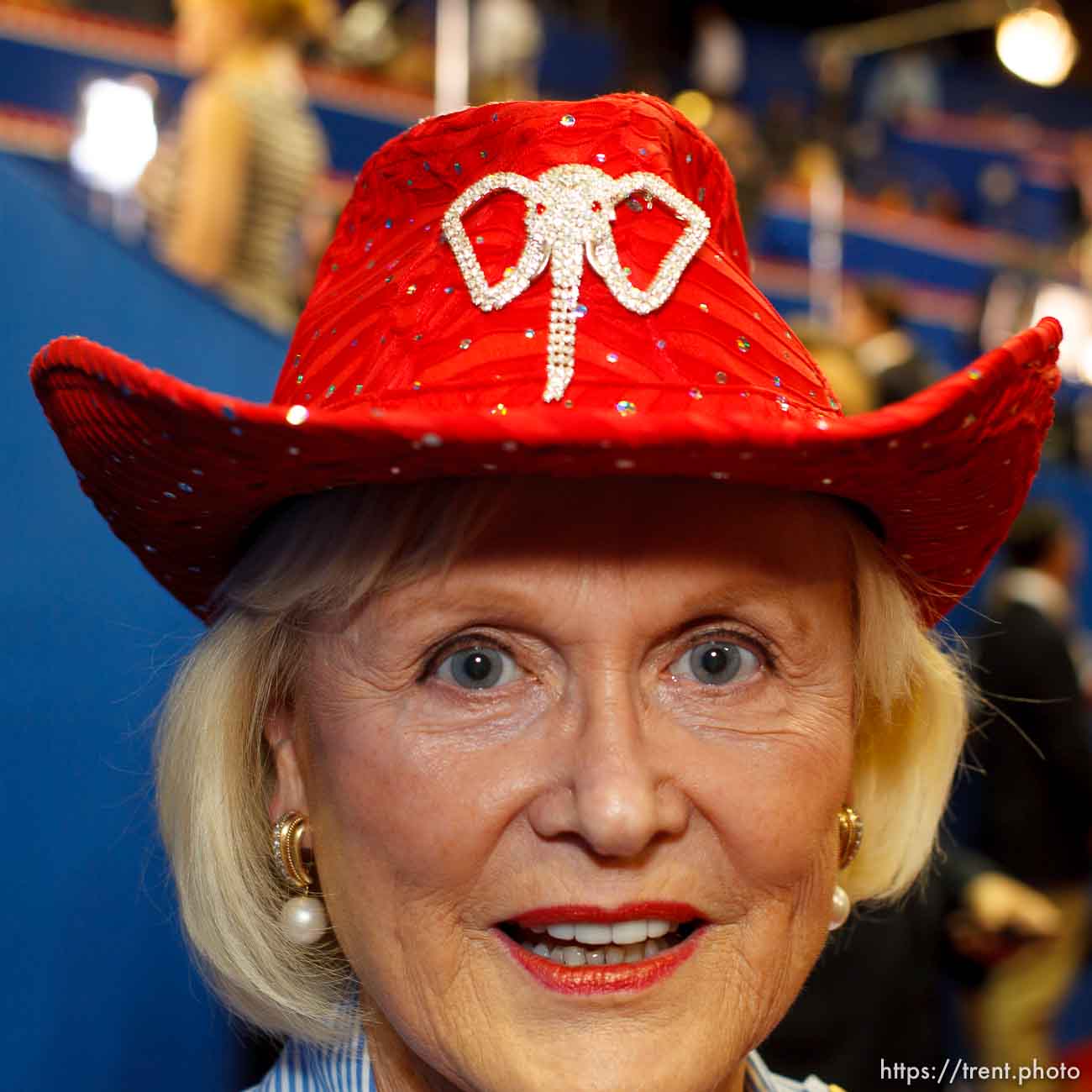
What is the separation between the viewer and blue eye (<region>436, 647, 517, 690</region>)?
1045 millimetres

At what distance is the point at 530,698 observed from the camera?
1.04 metres

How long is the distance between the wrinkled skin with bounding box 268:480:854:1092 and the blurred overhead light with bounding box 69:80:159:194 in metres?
2.42

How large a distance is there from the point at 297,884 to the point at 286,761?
103 millimetres

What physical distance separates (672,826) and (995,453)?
0.38 m

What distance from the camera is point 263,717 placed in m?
1.19

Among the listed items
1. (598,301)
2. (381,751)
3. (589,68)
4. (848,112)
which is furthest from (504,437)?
(848,112)

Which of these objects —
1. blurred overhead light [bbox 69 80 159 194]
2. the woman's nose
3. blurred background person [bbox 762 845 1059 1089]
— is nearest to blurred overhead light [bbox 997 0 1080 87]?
blurred overhead light [bbox 69 80 159 194]

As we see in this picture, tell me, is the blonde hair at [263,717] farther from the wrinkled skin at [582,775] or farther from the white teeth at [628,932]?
the white teeth at [628,932]

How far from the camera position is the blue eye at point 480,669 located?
1045 millimetres

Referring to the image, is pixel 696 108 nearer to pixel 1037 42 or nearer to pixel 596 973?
pixel 1037 42

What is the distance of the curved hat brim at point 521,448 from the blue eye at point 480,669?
14 cm

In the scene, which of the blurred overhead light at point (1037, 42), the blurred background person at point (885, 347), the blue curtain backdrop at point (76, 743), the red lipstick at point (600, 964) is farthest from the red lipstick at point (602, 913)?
the blurred overhead light at point (1037, 42)

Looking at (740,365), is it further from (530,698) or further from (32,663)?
(32,663)

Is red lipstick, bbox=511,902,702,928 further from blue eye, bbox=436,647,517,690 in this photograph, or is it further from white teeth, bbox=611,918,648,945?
blue eye, bbox=436,647,517,690
